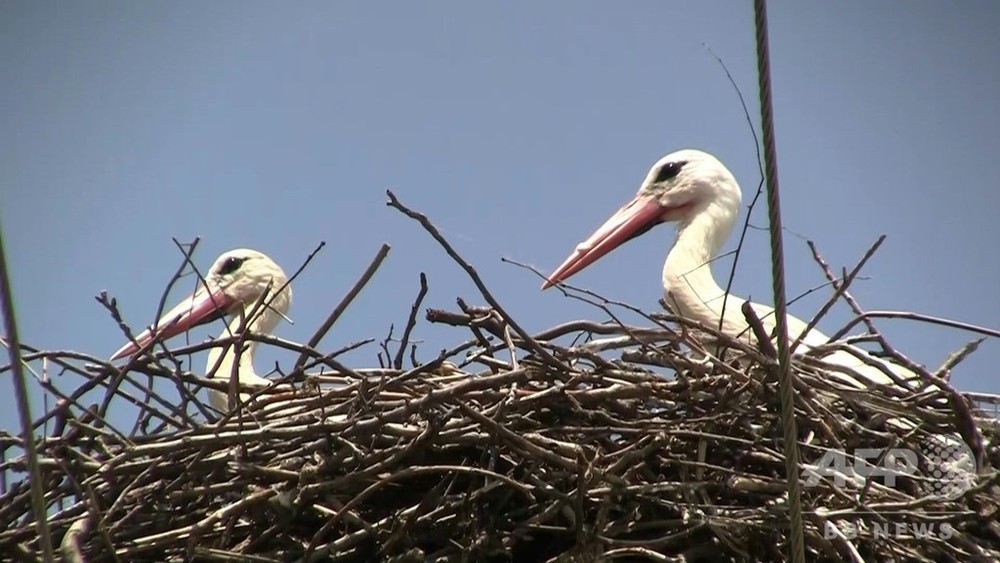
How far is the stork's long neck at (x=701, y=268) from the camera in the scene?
185 inches

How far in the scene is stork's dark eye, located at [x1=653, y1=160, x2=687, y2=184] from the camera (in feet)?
17.9

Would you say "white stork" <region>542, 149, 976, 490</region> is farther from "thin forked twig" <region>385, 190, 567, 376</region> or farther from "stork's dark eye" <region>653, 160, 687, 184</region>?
"thin forked twig" <region>385, 190, 567, 376</region>

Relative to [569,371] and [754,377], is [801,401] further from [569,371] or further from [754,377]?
[569,371]

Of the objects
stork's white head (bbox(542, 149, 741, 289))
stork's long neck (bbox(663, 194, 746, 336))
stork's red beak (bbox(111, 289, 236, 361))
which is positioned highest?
stork's red beak (bbox(111, 289, 236, 361))

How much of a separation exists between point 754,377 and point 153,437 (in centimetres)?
146

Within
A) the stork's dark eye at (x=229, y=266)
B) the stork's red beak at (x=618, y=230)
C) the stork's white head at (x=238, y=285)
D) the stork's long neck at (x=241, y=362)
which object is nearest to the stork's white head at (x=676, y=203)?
the stork's red beak at (x=618, y=230)

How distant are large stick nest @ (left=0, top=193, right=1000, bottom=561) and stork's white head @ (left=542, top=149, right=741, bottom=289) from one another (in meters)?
1.82

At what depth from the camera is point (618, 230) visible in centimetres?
536

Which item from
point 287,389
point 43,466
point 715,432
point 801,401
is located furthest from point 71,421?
point 801,401

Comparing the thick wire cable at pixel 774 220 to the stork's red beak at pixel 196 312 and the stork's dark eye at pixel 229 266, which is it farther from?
the stork's dark eye at pixel 229 266

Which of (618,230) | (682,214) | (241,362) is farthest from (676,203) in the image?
(241,362)

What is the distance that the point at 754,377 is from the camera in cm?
336

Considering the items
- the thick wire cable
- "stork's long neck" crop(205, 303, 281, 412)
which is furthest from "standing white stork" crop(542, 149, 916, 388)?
the thick wire cable

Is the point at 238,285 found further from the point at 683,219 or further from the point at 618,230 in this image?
the point at 683,219
